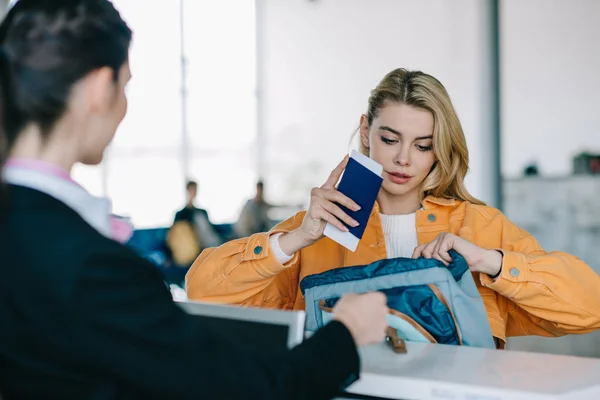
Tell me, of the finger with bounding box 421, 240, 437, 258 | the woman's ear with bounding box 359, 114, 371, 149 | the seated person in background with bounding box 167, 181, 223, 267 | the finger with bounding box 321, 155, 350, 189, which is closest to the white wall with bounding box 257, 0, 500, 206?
the seated person in background with bounding box 167, 181, 223, 267

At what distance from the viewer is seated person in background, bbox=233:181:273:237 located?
8188 mm

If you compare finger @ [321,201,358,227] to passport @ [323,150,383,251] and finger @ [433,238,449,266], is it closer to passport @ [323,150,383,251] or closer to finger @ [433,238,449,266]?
passport @ [323,150,383,251]

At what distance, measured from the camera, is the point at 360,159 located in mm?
1671

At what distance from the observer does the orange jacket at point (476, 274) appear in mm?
1604

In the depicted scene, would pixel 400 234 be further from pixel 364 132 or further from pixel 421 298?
pixel 421 298

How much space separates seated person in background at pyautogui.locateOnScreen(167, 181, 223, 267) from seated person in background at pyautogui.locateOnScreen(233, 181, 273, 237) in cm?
77

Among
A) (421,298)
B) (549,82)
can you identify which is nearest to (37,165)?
(421,298)

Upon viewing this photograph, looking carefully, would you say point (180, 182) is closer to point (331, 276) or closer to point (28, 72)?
point (331, 276)

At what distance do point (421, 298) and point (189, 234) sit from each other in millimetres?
5605

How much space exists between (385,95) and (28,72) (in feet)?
4.30

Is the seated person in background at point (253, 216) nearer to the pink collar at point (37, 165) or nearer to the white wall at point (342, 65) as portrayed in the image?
the white wall at point (342, 65)

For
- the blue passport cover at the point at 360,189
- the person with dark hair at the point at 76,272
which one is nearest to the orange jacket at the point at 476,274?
the blue passport cover at the point at 360,189

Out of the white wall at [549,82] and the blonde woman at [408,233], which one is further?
the white wall at [549,82]

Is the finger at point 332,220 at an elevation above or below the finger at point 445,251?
above
